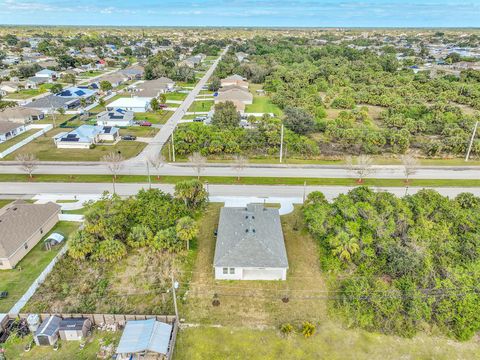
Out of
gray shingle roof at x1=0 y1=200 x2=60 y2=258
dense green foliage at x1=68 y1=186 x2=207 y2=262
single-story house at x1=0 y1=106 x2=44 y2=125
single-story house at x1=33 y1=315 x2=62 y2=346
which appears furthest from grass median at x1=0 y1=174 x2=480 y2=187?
single-story house at x1=0 y1=106 x2=44 y2=125

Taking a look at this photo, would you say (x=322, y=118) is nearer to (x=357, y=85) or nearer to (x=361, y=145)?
(x=361, y=145)

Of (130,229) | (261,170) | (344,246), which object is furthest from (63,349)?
(261,170)

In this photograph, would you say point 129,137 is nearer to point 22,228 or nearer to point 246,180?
point 246,180

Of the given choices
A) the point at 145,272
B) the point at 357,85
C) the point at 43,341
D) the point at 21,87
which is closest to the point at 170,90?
the point at 21,87

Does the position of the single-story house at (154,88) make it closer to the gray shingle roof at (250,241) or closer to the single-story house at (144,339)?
the gray shingle roof at (250,241)

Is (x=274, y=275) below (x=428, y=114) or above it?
below

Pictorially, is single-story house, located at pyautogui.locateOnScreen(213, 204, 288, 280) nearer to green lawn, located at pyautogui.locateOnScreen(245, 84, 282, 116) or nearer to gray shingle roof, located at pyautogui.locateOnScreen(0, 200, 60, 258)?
gray shingle roof, located at pyautogui.locateOnScreen(0, 200, 60, 258)
